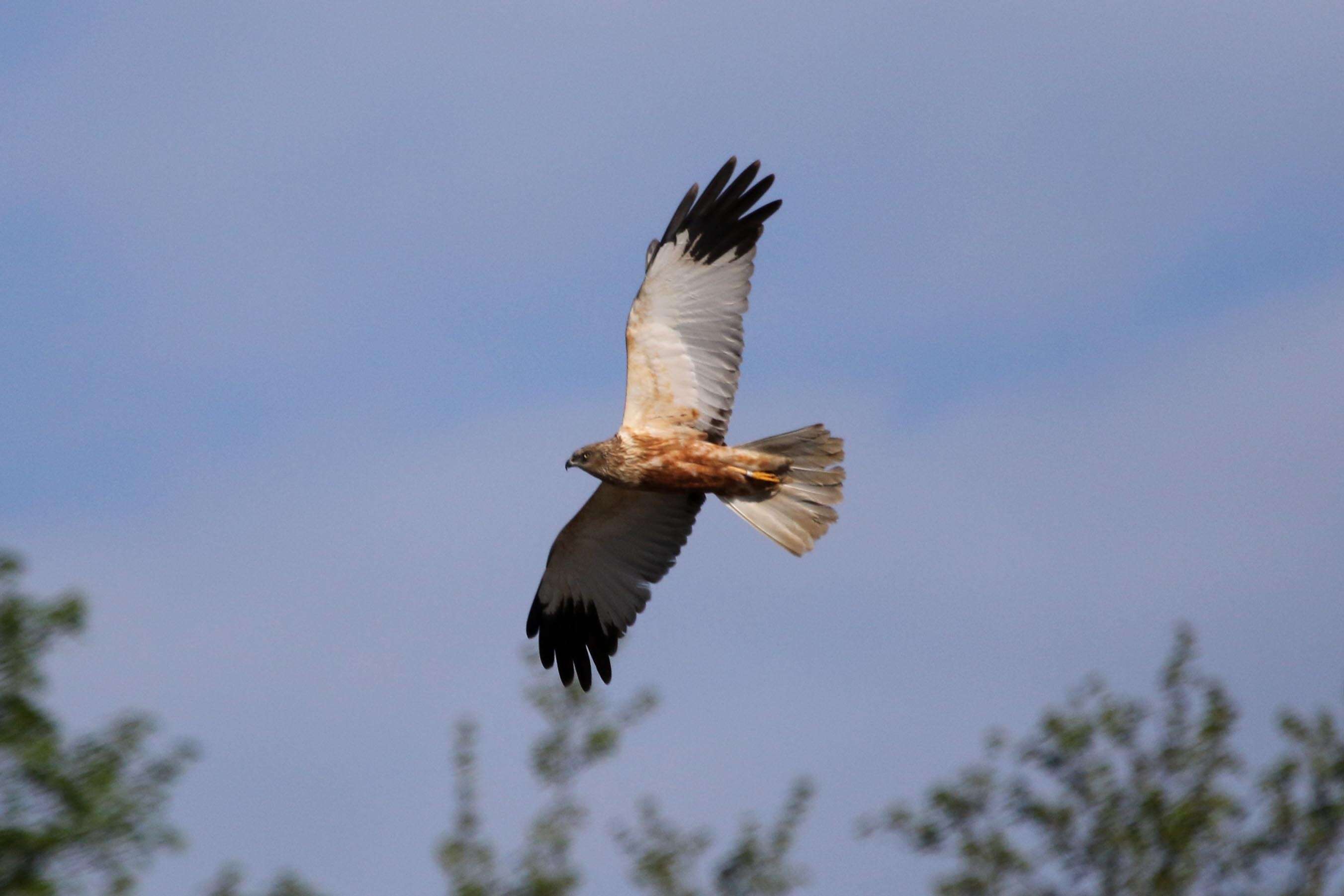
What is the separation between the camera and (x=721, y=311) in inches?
382

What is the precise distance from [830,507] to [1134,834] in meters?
2.44

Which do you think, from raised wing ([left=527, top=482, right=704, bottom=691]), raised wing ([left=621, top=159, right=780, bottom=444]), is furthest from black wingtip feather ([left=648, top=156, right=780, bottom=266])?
raised wing ([left=527, top=482, right=704, bottom=691])

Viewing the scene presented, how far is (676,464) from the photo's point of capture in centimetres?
961

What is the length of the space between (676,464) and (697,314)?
0.85 m

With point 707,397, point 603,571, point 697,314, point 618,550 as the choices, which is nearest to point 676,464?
point 707,397

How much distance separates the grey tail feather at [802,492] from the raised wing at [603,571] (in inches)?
28.3

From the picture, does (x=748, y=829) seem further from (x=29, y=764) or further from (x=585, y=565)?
(x=29, y=764)

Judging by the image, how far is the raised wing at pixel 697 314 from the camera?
9664 mm

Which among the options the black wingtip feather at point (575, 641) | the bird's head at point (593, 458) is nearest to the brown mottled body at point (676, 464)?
the bird's head at point (593, 458)

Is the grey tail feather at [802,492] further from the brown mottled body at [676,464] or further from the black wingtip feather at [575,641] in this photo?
the black wingtip feather at [575,641]

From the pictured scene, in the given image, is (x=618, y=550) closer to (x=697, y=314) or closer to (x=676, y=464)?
(x=676, y=464)

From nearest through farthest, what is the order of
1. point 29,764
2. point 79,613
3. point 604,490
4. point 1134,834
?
1. point 29,764
2. point 79,613
3. point 1134,834
4. point 604,490

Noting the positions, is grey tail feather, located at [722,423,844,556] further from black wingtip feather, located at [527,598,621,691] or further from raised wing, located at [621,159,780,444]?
black wingtip feather, located at [527,598,621,691]

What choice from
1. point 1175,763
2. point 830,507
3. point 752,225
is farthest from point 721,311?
point 1175,763
